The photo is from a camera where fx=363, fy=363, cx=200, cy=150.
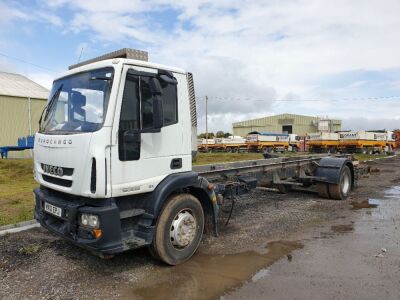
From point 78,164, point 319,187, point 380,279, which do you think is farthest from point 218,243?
point 319,187

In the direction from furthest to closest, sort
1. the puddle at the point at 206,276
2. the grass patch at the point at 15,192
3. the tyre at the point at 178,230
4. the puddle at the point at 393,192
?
the puddle at the point at 393,192, the grass patch at the point at 15,192, the tyre at the point at 178,230, the puddle at the point at 206,276

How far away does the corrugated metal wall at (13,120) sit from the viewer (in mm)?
25719

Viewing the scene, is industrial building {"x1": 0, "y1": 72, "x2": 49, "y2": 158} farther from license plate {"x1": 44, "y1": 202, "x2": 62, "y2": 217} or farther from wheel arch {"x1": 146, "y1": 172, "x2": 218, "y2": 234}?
wheel arch {"x1": 146, "y1": 172, "x2": 218, "y2": 234}

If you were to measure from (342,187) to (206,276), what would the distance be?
662 centimetres

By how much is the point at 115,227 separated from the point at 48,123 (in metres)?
1.91

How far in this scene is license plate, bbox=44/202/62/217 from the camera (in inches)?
180

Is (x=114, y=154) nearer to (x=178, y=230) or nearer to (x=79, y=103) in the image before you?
(x=79, y=103)

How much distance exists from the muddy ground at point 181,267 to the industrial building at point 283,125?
60602mm

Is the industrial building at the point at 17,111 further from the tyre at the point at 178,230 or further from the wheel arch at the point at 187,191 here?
the tyre at the point at 178,230

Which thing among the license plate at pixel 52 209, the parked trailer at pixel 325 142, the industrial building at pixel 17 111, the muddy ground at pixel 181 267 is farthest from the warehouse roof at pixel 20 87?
the parked trailer at pixel 325 142

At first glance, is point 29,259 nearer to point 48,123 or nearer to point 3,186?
point 48,123

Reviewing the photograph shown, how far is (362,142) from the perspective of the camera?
119 ft

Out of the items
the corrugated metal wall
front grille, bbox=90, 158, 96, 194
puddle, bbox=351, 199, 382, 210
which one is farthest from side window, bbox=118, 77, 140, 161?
the corrugated metal wall

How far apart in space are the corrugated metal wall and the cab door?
80.0 feet
